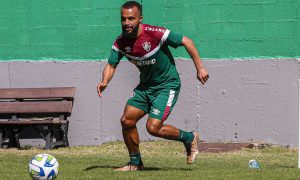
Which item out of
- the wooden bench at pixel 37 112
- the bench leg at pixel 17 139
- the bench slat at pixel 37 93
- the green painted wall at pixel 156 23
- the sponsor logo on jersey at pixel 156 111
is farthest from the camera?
the bench leg at pixel 17 139

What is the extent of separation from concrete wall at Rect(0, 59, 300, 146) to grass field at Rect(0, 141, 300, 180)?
443mm

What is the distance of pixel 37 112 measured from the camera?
1445 centimetres

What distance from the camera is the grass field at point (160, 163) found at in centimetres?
906

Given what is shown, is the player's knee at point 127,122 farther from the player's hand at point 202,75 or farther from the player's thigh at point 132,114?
the player's hand at point 202,75

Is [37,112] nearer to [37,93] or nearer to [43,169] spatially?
[37,93]

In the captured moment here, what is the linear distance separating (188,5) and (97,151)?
3.09 meters

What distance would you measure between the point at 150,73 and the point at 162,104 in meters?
0.40

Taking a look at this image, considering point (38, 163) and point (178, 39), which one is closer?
point (38, 163)

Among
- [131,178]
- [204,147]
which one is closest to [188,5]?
[204,147]

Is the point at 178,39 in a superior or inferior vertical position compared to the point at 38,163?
→ superior

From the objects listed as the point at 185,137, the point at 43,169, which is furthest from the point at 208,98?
the point at 43,169

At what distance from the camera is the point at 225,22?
14.0 m

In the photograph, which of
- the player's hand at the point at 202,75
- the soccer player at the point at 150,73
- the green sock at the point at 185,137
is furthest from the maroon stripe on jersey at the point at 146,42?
the green sock at the point at 185,137

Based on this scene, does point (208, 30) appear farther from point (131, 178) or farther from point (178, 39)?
point (131, 178)
